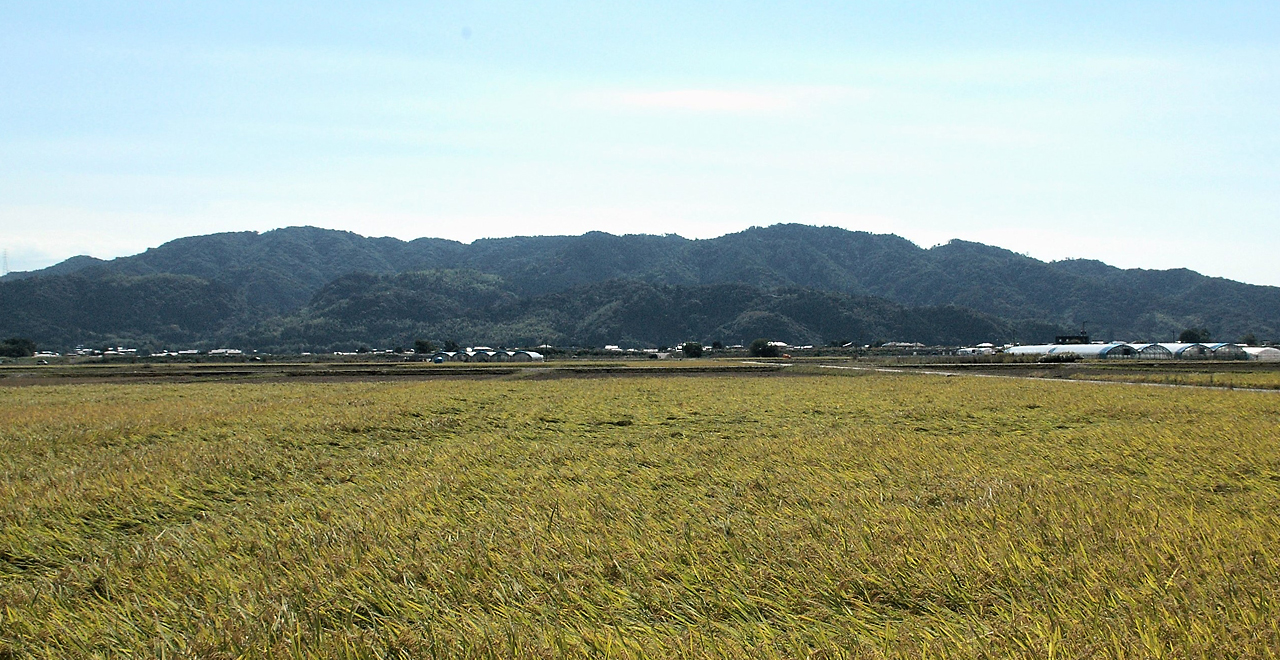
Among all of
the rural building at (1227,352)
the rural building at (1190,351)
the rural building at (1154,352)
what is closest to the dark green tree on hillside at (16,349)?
the rural building at (1154,352)

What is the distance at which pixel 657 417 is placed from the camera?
2458 cm

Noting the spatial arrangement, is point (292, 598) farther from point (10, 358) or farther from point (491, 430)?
point (10, 358)

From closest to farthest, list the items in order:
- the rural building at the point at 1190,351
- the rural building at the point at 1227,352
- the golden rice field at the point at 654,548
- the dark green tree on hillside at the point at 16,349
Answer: the golden rice field at the point at 654,548 → the rural building at the point at 1227,352 → the rural building at the point at 1190,351 → the dark green tree on hillside at the point at 16,349

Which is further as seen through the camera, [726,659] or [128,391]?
[128,391]

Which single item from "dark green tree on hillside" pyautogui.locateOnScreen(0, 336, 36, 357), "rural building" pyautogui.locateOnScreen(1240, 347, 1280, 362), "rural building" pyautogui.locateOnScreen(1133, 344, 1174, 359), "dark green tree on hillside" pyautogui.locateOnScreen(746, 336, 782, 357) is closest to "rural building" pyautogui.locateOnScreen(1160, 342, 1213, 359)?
"rural building" pyautogui.locateOnScreen(1133, 344, 1174, 359)

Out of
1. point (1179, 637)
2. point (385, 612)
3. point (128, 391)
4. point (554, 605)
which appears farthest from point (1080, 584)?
point (128, 391)

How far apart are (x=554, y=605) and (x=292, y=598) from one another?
7.63ft

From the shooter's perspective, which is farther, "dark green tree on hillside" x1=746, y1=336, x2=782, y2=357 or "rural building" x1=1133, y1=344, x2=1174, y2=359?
"dark green tree on hillside" x1=746, y1=336, x2=782, y2=357

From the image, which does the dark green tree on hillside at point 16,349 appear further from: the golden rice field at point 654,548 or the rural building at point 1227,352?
the rural building at point 1227,352

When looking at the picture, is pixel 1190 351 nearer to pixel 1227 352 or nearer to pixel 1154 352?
pixel 1227 352

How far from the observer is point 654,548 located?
8.30 m

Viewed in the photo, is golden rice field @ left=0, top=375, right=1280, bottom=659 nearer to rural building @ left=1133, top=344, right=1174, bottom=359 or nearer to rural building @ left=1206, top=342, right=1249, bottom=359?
rural building @ left=1133, top=344, right=1174, bottom=359

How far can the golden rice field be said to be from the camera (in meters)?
6.05

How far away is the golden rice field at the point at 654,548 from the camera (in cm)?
605
